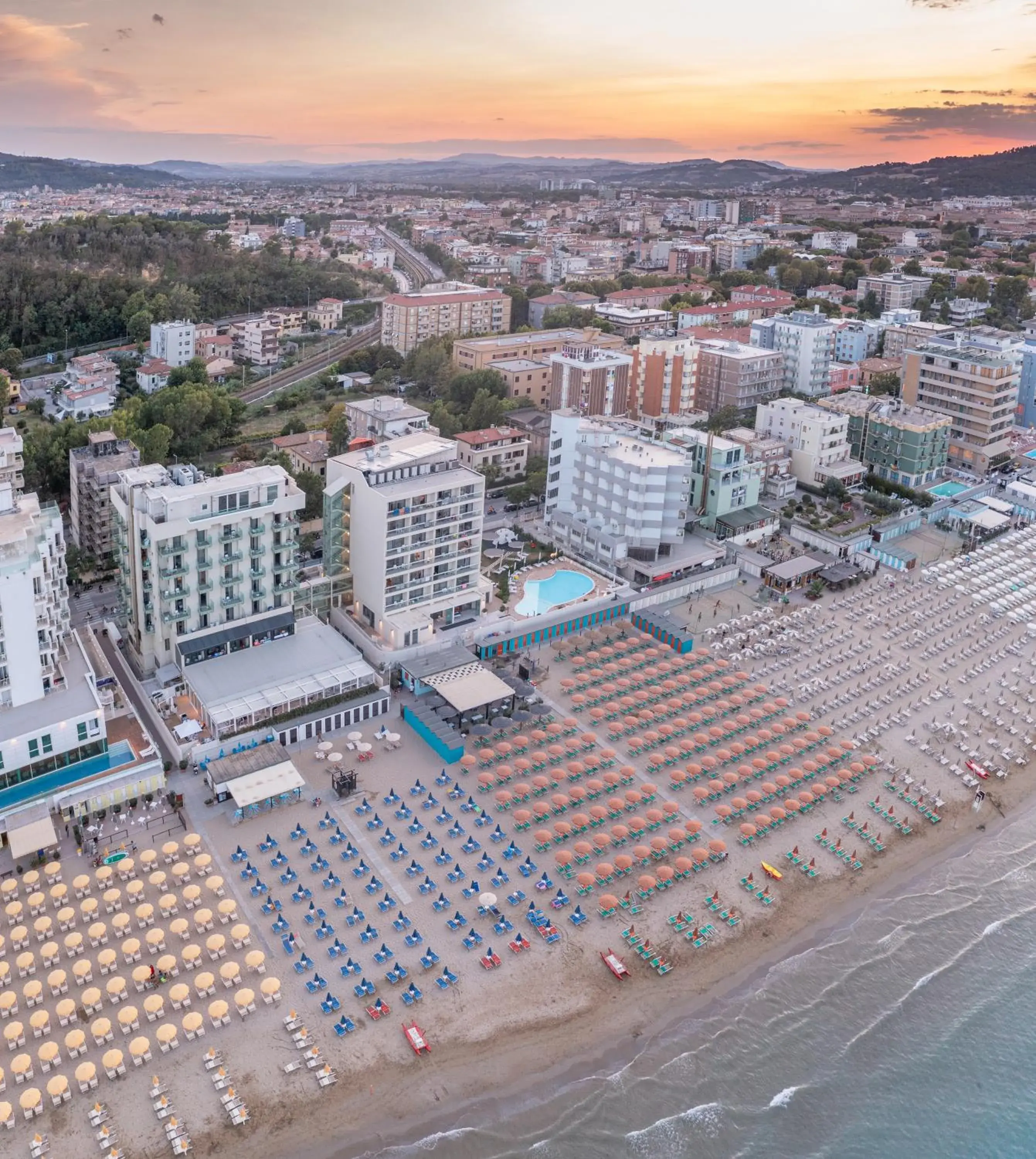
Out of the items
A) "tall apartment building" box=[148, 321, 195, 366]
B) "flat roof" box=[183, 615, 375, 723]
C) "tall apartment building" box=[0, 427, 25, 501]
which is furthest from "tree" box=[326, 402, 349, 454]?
"tall apartment building" box=[148, 321, 195, 366]

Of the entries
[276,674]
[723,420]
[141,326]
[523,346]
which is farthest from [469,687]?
[141,326]

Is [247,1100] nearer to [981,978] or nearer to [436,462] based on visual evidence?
[981,978]

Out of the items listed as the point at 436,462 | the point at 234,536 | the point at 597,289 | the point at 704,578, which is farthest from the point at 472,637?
the point at 597,289

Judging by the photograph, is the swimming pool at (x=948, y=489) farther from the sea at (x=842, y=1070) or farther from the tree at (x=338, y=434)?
the tree at (x=338, y=434)

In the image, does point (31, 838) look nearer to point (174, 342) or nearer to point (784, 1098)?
point (784, 1098)

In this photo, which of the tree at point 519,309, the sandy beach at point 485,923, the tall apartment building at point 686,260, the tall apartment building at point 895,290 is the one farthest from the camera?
the tall apartment building at point 686,260

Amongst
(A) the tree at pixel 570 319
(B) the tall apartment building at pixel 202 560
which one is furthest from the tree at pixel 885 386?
(B) the tall apartment building at pixel 202 560
